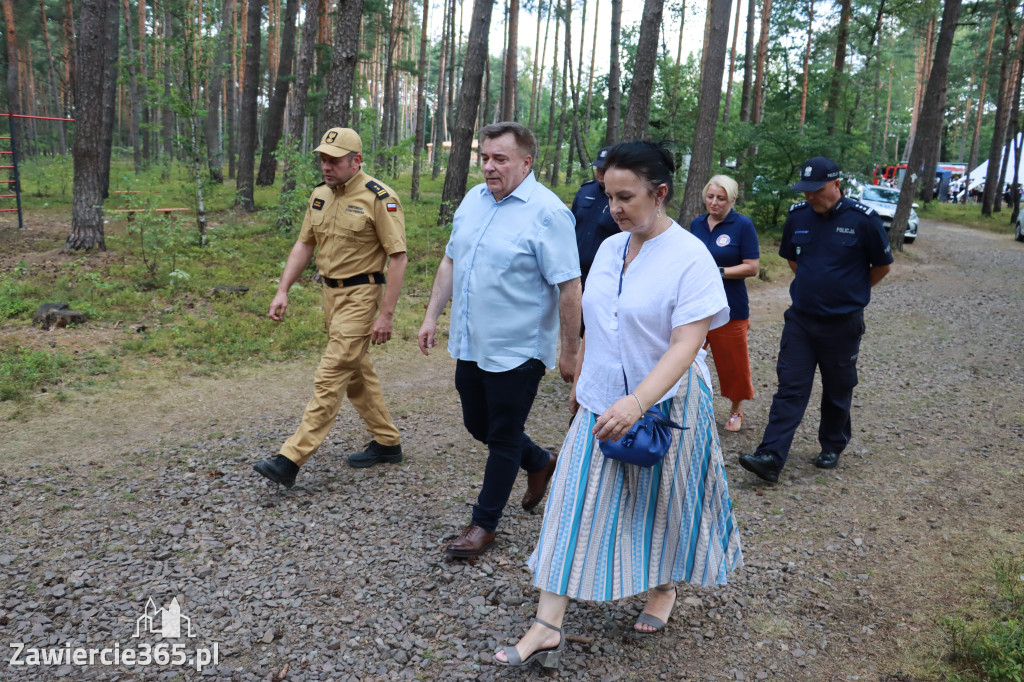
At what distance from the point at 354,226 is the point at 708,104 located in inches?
363

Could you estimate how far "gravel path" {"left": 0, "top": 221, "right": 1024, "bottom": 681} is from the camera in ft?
10.3

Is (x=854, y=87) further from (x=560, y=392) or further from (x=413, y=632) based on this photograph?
(x=413, y=632)

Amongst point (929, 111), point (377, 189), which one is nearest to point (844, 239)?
point (377, 189)

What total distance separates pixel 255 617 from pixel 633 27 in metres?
35.8

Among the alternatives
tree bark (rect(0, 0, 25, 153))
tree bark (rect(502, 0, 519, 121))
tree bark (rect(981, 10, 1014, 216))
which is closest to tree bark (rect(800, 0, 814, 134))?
tree bark (rect(981, 10, 1014, 216))

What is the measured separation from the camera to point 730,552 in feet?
10.4

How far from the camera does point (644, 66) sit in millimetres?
12000

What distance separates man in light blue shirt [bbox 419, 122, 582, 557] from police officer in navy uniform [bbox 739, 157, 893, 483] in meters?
2.02

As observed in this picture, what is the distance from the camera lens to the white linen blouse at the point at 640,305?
272 centimetres

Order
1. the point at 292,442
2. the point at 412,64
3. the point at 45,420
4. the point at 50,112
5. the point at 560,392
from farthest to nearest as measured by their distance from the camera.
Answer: the point at 50,112
the point at 412,64
the point at 560,392
the point at 45,420
the point at 292,442

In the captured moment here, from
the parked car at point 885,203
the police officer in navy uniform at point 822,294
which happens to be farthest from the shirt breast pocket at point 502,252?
the parked car at point 885,203

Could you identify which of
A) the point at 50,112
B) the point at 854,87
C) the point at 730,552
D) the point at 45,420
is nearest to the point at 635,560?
the point at 730,552

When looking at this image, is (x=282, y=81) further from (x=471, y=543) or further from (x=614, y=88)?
(x=471, y=543)

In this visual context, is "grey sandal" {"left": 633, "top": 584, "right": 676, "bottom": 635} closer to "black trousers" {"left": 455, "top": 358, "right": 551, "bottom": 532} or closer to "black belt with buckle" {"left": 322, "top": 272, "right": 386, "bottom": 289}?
"black trousers" {"left": 455, "top": 358, "right": 551, "bottom": 532}
